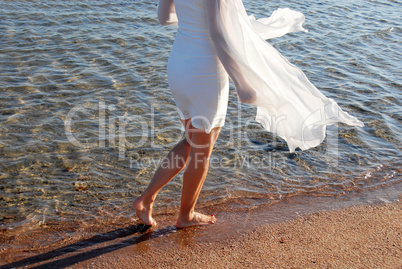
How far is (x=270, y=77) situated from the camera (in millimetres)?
3057

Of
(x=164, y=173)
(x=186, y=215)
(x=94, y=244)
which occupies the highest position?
(x=164, y=173)

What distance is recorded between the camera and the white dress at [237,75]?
8.93 ft

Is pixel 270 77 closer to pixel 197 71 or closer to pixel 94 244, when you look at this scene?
pixel 197 71

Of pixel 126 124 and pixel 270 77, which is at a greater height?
pixel 270 77

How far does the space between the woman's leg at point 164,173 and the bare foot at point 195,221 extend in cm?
22

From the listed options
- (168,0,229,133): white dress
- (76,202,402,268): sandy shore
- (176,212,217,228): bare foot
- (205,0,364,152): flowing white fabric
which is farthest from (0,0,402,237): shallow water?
(168,0,229,133): white dress

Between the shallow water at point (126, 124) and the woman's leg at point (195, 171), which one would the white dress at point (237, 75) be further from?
the shallow water at point (126, 124)

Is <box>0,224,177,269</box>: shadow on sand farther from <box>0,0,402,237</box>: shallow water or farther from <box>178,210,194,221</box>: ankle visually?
<box>0,0,402,237</box>: shallow water

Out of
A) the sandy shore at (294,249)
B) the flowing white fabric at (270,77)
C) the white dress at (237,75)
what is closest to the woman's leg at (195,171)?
the white dress at (237,75)

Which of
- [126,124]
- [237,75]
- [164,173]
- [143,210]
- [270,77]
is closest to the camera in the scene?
[237,75]

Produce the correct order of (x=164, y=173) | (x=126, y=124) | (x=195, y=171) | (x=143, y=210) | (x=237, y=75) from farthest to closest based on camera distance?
1. (x=126, y=124)
2. (x=143, y=210)
3. (x=164, y=173)
4. (x=195, y=171)
5. (x=237, y=75)

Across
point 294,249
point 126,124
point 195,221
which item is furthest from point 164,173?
point 126,124

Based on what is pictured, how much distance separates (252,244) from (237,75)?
4.25 ft

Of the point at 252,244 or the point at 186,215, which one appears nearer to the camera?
the point at 252,244
